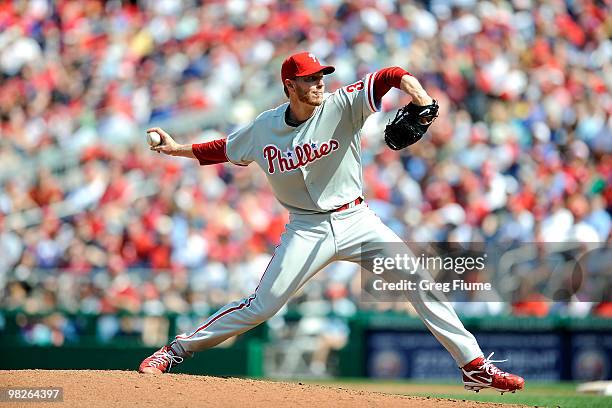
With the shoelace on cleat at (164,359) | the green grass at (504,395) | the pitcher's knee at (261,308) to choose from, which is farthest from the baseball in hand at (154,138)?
the green grass at (504,395)

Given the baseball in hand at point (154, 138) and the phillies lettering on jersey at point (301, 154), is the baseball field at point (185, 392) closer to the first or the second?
the phillies lettering on jersey at point (301, 154)

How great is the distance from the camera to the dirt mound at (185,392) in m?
5.70

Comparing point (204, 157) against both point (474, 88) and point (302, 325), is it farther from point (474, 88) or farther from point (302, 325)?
point (474, 88)

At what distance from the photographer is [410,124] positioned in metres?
5.80

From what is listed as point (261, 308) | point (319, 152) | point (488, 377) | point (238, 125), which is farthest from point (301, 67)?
point (238, 125)

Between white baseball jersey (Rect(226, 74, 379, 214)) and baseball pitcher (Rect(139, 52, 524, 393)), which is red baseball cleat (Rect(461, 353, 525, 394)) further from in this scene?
white baseball jersey (Rect(226, 74, 379, 214))

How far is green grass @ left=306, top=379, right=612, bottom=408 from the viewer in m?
7.71

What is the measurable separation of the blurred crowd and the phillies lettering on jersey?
511 centimetres

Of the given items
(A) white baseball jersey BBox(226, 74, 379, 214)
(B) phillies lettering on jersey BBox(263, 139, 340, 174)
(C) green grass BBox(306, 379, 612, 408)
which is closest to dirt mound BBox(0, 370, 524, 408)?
(A) white baseball jersey BBox(226, 74, 379, 214)

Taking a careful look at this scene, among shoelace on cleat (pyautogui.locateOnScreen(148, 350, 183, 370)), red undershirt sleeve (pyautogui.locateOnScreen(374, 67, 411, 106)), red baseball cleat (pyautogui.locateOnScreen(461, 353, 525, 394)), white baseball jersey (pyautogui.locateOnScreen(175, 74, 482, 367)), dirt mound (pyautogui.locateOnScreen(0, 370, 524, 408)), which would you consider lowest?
dirt mound (pyautogui.locateOnScreen(0, 370, 524, 408))

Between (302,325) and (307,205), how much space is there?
5275 millimetres

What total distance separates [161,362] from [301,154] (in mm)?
1505

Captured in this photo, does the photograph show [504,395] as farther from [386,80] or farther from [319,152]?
[386,80]

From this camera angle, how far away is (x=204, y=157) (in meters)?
6.52
